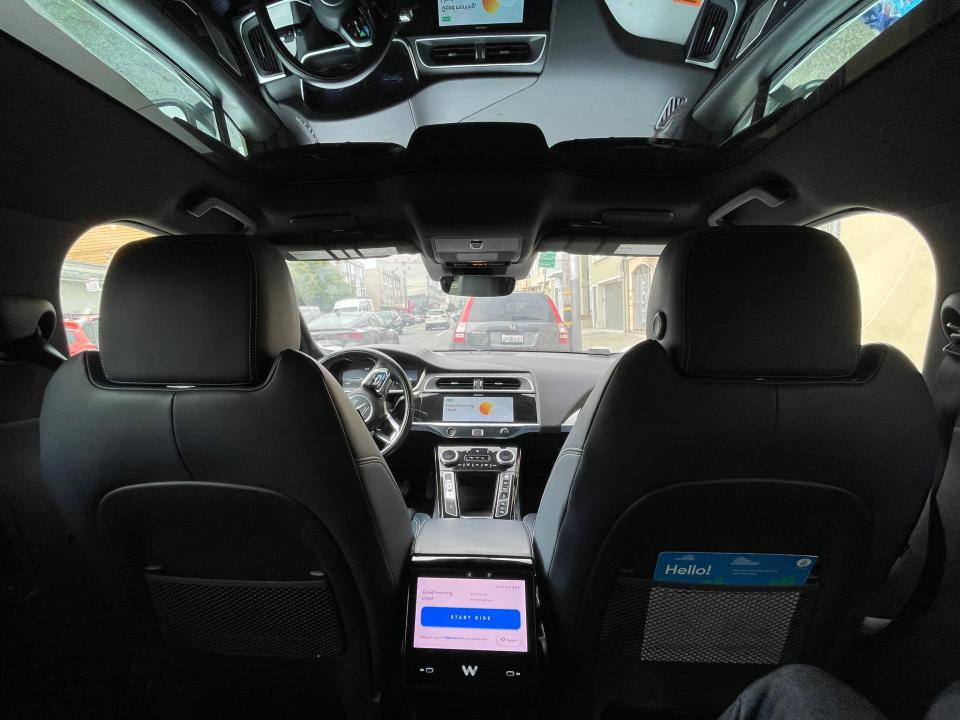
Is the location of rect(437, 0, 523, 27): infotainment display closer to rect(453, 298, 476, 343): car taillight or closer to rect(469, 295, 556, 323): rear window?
rect(469, 295, 556, 323): rear window

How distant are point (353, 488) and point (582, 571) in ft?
2.14

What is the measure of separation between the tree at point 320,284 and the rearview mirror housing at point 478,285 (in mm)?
747

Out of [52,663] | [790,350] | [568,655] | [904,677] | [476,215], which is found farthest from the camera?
[476,215]

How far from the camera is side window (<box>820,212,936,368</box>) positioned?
179 centimetres

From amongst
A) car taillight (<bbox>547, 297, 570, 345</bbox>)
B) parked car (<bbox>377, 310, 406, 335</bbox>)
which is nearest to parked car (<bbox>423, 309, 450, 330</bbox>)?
parked car (<bbox>377, 310, 406, 335</bbox>)

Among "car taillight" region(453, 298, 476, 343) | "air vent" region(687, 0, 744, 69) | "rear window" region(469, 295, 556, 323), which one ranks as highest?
"air vent" region(687, 0, 744, 69)

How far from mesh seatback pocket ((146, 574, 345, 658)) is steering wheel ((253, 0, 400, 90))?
58.0 inches

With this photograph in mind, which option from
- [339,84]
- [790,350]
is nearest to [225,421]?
[339,84]

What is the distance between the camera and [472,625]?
142 centimetres

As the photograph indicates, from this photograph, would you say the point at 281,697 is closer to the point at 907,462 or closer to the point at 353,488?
the point at 353,488

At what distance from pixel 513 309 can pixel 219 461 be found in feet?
7.96

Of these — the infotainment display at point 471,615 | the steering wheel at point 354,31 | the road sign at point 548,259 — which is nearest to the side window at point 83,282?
the steering wheel at point 354,31

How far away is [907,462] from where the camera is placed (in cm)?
103

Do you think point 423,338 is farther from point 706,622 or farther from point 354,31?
point 706,622
